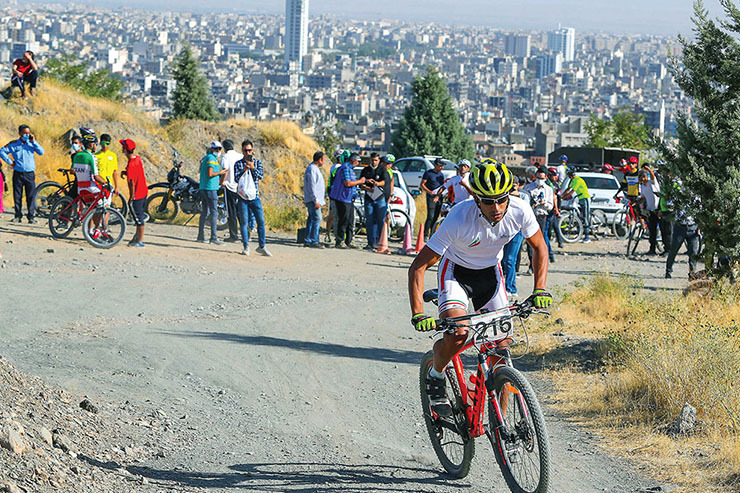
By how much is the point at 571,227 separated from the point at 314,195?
7.22 m

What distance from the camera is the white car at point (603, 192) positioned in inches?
1080

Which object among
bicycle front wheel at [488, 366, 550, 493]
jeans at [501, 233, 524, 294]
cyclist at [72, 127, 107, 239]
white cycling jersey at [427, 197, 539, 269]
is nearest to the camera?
bicycle front wheel at [488, 366, 550, 493]

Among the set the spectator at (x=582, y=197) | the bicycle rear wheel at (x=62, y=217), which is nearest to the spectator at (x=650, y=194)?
the spectator at (x=582, y=197)

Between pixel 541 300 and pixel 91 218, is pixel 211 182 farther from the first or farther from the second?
pixel 541 300

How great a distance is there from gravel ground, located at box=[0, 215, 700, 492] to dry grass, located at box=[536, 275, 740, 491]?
0.31 metres

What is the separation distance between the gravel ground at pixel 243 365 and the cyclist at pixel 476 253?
119 cm

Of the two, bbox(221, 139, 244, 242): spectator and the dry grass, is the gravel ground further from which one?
bbox(221, 139, 244, 242): spectator

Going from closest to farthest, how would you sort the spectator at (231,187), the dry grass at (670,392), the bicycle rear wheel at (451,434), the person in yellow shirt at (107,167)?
1. the bicycle rear wheel at (451,434)
2. the dry grass at (670,392)
3. the person in yellow shirt at (107,167)
4. the spectator at (231,187)

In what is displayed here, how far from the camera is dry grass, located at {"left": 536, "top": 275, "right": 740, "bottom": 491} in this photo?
7059 millimetres

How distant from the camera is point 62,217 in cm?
1747

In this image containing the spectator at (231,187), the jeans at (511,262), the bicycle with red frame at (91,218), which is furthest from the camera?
the spectator at (231,187)

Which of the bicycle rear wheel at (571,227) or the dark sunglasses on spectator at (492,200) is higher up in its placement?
the dark sunglasses on spectator at (492,200)

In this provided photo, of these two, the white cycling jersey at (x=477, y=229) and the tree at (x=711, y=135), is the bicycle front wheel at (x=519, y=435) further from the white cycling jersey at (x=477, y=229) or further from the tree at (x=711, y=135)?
the tree at (x=711, y=135)

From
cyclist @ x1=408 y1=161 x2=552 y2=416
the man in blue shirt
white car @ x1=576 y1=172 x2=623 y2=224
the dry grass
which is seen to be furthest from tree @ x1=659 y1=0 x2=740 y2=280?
white car @ x1=576 y1=172 x2=623 y2=224
